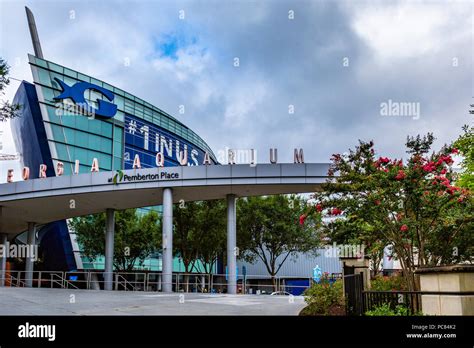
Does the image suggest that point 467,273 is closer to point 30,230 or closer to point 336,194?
point 336,194

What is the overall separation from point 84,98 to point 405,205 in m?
40.0

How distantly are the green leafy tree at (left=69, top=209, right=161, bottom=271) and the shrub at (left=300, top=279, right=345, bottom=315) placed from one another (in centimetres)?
2538

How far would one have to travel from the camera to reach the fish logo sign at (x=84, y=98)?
45188 mm

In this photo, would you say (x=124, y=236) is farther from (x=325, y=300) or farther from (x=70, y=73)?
(x=325, y=300)

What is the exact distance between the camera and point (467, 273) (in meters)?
7.59

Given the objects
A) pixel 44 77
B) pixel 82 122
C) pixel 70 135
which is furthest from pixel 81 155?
pixel 44 77

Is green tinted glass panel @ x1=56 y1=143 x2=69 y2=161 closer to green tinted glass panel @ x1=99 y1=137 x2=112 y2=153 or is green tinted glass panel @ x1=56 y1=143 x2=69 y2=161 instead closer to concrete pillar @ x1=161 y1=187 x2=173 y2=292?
green tinted glass panel @ x1=99 y1=137 x2=112 y2=153

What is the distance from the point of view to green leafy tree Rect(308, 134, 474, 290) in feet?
40.8

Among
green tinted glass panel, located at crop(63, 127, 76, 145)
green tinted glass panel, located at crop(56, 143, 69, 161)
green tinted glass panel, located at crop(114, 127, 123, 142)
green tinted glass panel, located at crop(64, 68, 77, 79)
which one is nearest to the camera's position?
green tinted glass panel, located at crop(56, 143, 69, 161)

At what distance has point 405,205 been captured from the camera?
1266cm

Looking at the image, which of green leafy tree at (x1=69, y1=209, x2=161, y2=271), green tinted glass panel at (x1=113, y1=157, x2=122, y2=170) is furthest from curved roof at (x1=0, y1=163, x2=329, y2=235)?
green tinted glass panel at (x1=113, y1=157, x2=122, y2=170)

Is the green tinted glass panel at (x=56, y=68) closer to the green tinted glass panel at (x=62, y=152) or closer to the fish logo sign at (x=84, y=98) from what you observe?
the fish logo sign at (x=84, y=98)

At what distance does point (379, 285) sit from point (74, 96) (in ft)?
126
